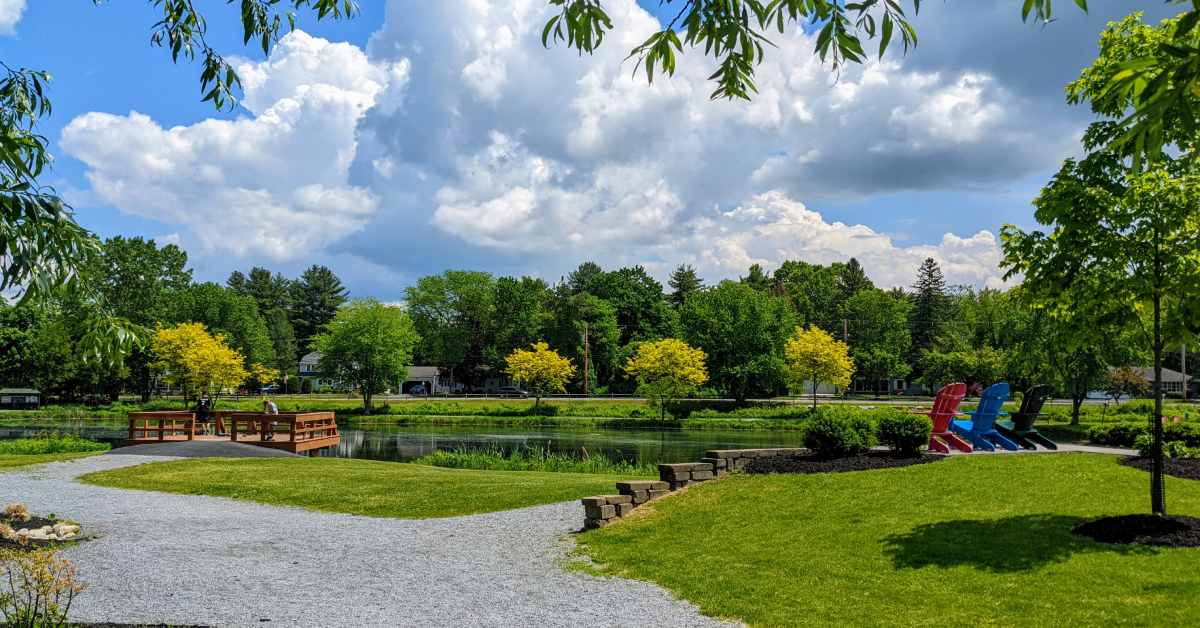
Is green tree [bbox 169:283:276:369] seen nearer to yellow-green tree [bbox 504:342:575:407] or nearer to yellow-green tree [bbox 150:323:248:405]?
yellow-green tree [bbox 150:323:248:405]

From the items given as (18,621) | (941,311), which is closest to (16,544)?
(18,621)

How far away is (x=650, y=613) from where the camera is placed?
723 cm

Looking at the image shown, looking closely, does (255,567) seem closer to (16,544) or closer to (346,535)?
(346,535)

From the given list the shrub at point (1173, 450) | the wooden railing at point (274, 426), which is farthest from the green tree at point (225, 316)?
the shrub at point (1173, 450)

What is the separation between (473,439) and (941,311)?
7219 cm

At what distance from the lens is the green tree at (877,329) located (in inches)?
3176

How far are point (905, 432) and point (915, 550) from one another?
699 centimetres

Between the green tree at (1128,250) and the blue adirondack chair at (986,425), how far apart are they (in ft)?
27.6

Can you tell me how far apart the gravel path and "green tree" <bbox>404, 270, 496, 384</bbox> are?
76.4 metres

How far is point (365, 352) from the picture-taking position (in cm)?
6212

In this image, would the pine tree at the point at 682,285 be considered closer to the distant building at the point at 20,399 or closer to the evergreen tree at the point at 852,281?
the evergreen tree at the point at 852,281

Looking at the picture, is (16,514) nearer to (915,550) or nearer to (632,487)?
(632,487)

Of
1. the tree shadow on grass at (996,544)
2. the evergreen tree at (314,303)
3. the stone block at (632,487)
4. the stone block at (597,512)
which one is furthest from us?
the evergreen tree at (314,303)

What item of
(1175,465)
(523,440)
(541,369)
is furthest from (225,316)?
(1175,465)
